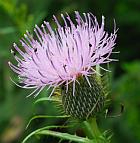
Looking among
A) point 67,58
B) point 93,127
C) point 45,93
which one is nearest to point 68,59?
point 67,58

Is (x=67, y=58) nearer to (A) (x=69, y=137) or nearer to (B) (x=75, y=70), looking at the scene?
(B) (x=75, y=70)

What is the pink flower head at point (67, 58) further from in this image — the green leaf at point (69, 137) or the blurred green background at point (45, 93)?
the blurred green background at point (45, 93)

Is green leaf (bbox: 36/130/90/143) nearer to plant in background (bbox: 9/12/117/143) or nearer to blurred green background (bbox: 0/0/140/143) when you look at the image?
plant in background (bbox: 9/12/117/143)

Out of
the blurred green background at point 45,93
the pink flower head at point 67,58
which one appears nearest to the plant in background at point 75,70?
the pink flower head at point 67,58

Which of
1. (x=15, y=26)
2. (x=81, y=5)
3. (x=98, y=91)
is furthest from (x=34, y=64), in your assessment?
(x=81, y=5)

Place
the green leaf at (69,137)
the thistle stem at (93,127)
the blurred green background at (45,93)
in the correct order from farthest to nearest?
the blurred green background at (45,93)
the thistle stem at (93,127)
the green leaf at (69,137)

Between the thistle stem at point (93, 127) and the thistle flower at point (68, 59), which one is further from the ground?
the thistle flower at point (68, 59)

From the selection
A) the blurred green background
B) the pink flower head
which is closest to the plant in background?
the pink flower head
